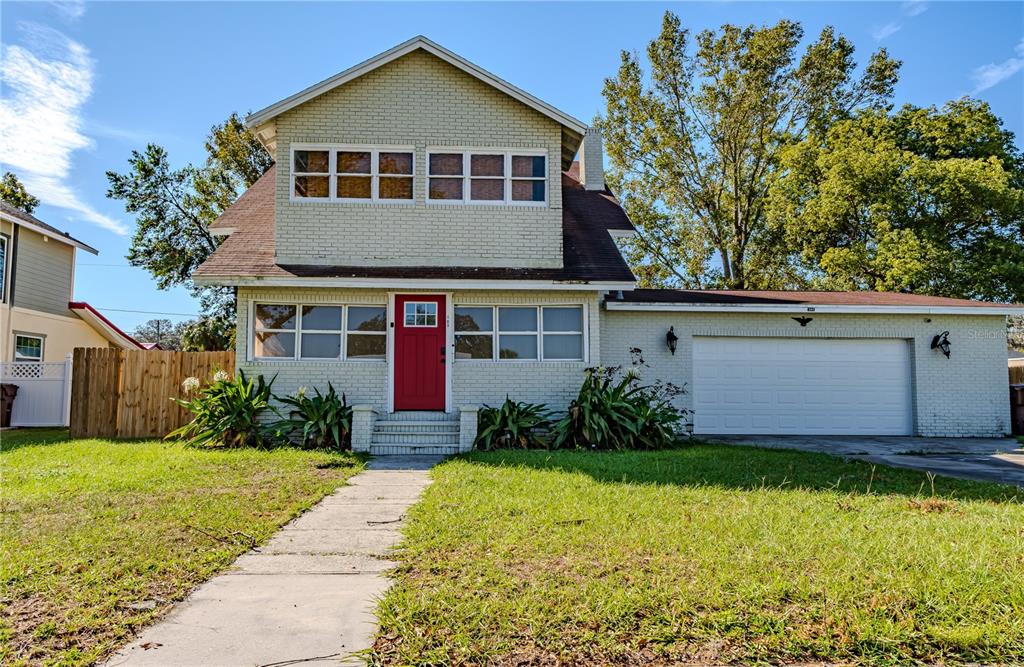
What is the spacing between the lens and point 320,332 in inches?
450

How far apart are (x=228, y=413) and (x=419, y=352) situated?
342cm

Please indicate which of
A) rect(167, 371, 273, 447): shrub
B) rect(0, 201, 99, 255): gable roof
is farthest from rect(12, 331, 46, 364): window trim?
rect(167, 371, 273, 447): shrub

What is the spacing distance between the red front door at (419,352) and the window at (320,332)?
364mm

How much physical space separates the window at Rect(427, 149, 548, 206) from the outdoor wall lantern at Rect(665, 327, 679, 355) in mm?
3913

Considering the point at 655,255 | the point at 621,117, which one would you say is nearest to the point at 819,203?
the point at 655,255

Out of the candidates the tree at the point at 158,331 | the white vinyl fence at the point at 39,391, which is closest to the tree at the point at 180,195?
the white vinyl fence at the point at 39,391

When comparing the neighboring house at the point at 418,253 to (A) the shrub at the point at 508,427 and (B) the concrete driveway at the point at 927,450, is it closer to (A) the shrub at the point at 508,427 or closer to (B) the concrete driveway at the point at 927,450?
(A) the shrub at the point at 508,427

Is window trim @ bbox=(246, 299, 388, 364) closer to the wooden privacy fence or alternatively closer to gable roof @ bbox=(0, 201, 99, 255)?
the wooden privacy fence

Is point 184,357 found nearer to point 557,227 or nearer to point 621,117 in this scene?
point 557,227

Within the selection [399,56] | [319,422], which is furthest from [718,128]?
[319,422]

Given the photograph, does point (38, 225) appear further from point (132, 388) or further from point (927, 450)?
point (927, 450)

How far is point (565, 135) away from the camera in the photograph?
1220 centimetres

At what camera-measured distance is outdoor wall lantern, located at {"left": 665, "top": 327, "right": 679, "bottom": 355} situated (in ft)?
42.2

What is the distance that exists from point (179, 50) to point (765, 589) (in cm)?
1218
